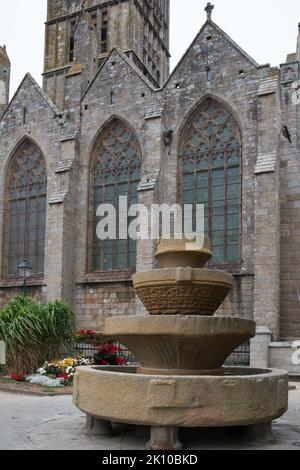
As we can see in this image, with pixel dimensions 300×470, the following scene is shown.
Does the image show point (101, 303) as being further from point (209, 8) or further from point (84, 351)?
point (209, 8)

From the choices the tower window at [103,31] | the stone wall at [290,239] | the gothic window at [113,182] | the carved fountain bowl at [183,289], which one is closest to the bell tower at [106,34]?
the tower window at [103,31]

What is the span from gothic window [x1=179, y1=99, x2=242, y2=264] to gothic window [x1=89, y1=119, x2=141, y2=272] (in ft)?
7.82

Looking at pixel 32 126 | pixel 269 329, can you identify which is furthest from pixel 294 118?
pixel 32 126

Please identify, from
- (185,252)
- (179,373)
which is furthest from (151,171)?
(179,373)

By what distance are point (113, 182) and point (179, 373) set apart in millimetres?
16935

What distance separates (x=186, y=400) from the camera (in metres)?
5.47

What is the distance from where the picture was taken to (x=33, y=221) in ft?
79.8

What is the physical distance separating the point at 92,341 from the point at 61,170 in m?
9.12

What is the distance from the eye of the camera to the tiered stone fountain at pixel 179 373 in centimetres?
550

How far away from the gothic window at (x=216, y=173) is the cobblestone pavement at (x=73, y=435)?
1166 centimetres

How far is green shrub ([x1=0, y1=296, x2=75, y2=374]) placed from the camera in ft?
43.8

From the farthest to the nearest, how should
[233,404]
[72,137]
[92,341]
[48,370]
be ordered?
[72,137] → [92,341] → [48,370] → [233,404]

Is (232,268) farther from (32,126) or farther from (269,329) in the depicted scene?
(32,126)

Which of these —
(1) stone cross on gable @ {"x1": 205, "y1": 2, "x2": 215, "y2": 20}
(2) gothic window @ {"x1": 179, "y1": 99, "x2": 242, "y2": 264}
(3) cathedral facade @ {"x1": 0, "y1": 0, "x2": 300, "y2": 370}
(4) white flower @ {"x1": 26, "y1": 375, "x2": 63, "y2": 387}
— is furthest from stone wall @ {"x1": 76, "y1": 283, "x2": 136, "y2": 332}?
(1) stone cross on gable @ {"x1": 205, "y1": 2, "x2": 215, "y2": 20}
